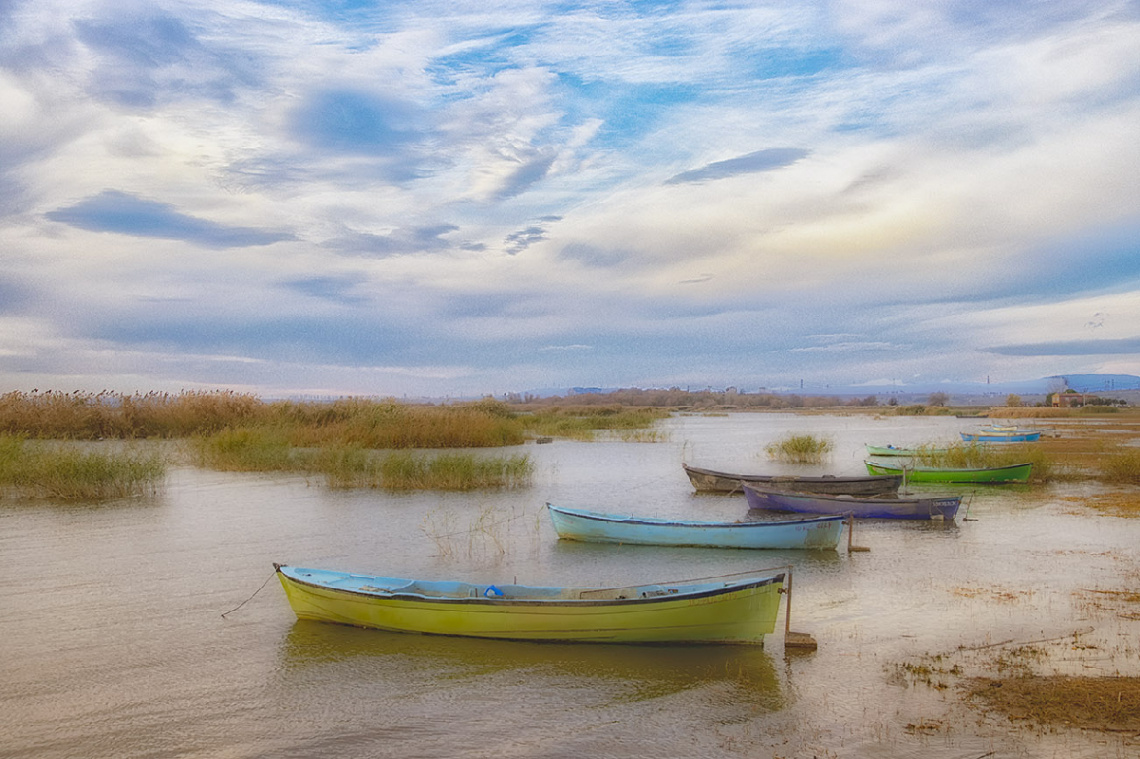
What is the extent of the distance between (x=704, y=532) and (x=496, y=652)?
299 inches

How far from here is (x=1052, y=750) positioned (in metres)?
7.55

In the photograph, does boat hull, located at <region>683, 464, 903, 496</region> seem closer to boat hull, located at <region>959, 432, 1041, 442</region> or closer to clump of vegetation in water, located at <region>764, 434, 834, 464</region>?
clump of vegetation in water, located at <region>764, 434, 834, 464</region>

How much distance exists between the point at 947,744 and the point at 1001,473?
77.0ft

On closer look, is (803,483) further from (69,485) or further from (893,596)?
(69,485)

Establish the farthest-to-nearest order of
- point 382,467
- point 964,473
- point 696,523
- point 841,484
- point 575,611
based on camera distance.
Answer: point 964,473, point 382,467, point 841,484, point 696,523, point 575,611

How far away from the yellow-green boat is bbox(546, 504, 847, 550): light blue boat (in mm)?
6218

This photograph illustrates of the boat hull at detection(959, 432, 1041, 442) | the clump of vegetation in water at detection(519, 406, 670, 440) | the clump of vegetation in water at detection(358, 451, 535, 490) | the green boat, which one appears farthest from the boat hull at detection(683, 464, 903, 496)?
the clump of vegetation in water at detection(519, 406, 670, 440)

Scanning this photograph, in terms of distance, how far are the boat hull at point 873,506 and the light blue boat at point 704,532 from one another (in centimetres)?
346

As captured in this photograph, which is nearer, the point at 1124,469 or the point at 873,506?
the point at 873,506

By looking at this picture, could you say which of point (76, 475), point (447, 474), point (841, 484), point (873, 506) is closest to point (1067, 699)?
point (873, 506)

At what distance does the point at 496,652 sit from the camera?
10.7m

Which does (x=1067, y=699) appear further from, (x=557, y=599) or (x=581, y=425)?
(x=581, y=425)

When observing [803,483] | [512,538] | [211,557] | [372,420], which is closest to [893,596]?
[512,538]

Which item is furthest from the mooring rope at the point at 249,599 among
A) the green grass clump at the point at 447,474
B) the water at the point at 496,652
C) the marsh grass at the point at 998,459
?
the marsh grass at the point at 998,459
